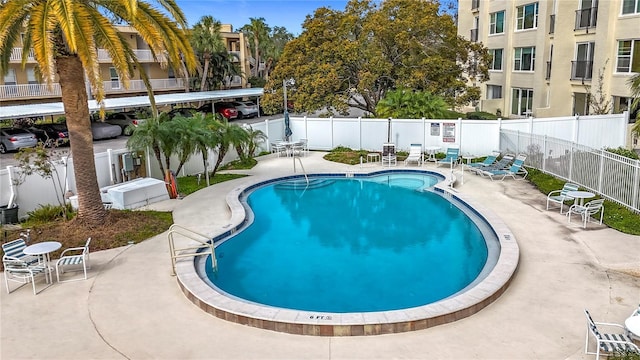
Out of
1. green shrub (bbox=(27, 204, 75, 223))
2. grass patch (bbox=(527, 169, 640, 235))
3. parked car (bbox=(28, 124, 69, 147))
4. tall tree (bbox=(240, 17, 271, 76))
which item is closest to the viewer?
grass patch (bbox=(527, 169, 640, 235))

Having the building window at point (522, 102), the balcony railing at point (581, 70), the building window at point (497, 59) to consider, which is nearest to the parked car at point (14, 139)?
the building window at point (522, 102)

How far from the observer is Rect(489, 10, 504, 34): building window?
35.4 metres

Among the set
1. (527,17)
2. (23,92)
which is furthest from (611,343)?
(23,92)

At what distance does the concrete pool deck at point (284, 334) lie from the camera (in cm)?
822

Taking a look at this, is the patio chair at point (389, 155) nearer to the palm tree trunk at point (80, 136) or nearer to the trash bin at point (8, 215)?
the palm tree trunk at point (80, 136)

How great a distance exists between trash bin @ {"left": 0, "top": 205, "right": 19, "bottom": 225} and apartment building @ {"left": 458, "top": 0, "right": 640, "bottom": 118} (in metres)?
26.5

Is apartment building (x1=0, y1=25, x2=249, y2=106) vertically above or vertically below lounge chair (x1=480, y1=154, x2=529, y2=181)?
above

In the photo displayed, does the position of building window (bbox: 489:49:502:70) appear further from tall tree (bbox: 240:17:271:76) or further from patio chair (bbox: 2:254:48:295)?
patio chair (bbox: 2:254:48:295)

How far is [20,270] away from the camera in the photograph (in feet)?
34.8

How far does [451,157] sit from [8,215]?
16992 mm

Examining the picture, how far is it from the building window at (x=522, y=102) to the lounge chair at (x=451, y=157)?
12.3 m

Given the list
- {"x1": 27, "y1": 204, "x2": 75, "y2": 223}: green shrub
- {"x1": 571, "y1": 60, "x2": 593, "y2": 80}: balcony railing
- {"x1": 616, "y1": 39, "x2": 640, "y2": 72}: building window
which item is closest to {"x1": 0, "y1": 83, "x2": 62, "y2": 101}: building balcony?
{"x1": 27, "y1": 204, "x2": 75, "y2": 223}: green shrub

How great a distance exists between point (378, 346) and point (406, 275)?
13.0 ft

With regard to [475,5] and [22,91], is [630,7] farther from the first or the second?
[22,91]
